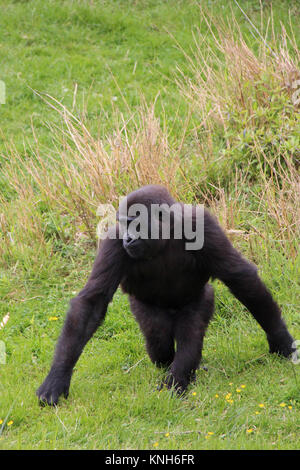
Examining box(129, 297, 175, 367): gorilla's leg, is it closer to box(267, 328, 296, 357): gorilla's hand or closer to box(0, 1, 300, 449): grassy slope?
box(0, 1, 300, 449): grassy slope

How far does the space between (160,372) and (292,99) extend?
3.43m

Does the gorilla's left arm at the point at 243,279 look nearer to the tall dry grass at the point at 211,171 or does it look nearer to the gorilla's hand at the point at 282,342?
the gorilla's hand at the point at 282,342

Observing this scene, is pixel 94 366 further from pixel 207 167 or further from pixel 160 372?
pixel 207 167

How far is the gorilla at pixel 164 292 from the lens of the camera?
4.38m

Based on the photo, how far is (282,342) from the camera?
16.0 feet

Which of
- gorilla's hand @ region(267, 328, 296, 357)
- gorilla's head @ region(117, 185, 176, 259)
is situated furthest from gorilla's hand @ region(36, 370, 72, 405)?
gorilla's hand @ region(267, 328, 296, 357)

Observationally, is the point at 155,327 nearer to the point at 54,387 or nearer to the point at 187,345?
the point at 187,345

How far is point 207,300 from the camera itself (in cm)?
489

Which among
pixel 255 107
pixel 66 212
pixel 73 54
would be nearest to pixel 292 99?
pixel 255 107

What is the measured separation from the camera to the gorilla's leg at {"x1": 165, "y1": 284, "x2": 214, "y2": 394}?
4613mm

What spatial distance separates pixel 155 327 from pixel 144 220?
0.86 meters

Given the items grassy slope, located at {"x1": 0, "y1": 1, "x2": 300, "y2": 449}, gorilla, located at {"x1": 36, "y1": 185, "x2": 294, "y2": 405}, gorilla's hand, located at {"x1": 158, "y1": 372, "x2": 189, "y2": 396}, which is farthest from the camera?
gorilla's hand, located at {"x1": 158, "y1": 372, "x2": 189, "y2": 396}

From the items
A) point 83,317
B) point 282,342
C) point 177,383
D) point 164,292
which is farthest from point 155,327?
point 282,342

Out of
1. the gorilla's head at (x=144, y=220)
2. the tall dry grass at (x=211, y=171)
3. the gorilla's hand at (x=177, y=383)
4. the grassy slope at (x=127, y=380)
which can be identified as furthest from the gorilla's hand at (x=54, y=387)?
the tall dry grass at (x=211, y=171)
